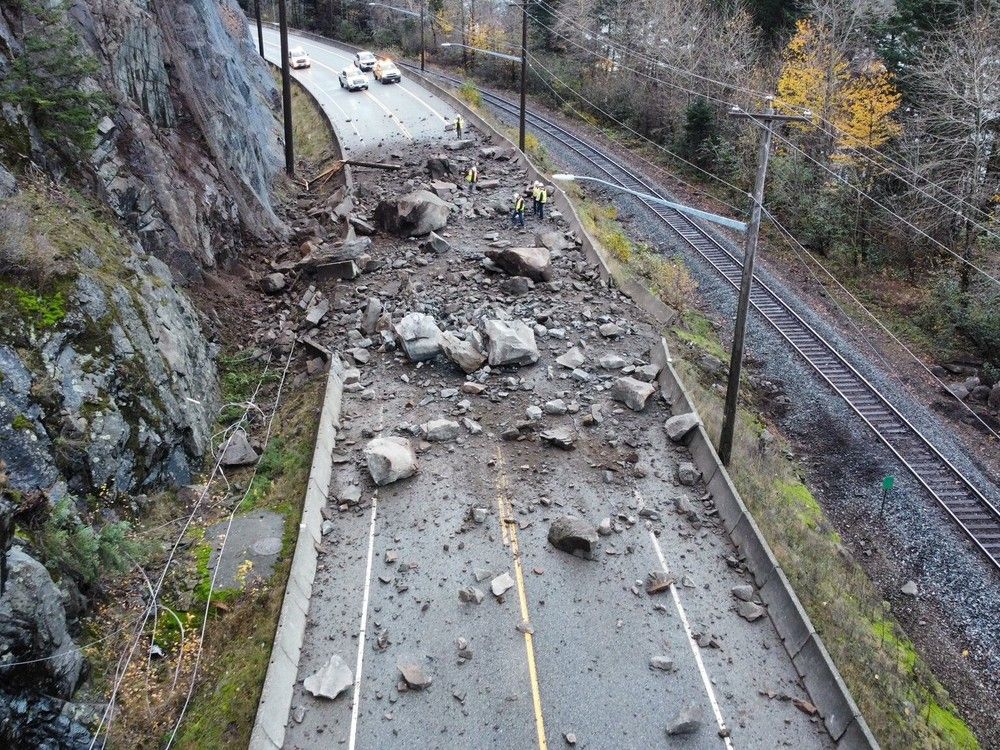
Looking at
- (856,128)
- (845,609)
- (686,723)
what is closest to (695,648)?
(686,723)

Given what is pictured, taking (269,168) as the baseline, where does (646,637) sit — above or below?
below

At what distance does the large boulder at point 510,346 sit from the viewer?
1998 centimetres

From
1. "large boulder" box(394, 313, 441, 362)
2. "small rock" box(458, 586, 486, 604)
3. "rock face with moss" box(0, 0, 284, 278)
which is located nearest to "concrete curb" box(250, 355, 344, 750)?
"large boulder" box(394, 313, 441, 362)

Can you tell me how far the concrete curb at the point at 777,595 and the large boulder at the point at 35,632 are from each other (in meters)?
11.2

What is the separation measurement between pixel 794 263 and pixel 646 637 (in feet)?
76.5

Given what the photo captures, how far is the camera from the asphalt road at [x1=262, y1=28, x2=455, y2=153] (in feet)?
129

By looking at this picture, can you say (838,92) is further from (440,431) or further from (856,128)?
(440,431)

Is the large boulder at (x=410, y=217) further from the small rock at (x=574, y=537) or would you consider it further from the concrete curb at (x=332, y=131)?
the small rock at (x=574, y=537)

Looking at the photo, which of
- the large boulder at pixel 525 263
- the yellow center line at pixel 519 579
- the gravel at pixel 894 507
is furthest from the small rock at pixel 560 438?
the large boulder at pixel 525 263

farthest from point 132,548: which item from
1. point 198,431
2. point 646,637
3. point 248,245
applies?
point 248,245

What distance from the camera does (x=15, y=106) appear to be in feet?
51.5

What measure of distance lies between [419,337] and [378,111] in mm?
28498

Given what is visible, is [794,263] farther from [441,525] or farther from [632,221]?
[441,525]

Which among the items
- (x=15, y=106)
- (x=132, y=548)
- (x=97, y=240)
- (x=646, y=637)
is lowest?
(x=646, y=637)
